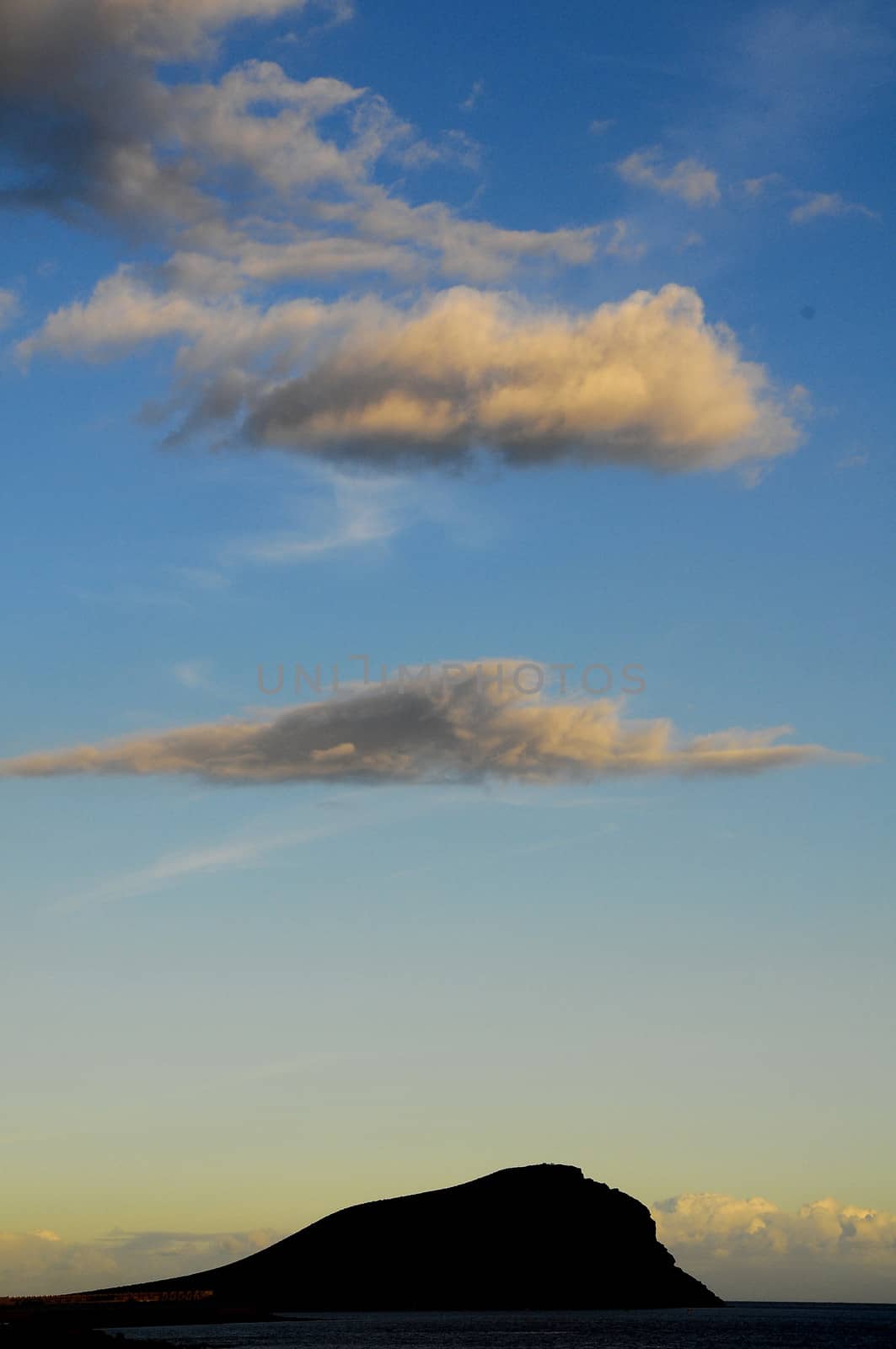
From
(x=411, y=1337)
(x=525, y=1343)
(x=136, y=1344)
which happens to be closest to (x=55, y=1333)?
(x=136, y=1344)

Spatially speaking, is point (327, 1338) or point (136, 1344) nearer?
point (136, 1344)

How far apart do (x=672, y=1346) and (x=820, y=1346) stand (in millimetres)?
28689

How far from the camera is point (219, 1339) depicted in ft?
584

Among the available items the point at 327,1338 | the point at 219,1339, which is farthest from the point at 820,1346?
the point at 219,1339

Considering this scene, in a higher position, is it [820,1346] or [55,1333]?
[55,1333]

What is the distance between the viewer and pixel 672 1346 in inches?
7028

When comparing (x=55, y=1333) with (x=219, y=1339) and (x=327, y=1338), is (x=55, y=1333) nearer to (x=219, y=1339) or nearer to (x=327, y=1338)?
(x=219, y=1339)

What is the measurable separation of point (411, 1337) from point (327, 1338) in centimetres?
1264

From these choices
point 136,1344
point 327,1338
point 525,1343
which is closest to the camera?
point 136,1344

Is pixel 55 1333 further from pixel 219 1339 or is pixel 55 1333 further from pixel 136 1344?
pixel 219 1339

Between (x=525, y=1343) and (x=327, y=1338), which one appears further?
(x=327, y=1338)

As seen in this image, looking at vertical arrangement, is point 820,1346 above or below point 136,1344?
below

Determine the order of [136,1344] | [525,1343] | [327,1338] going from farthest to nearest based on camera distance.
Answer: [327,1338] → [525,1343] → [136,1344]

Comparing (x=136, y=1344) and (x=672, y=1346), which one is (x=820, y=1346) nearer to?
(x=672, y=1346)
